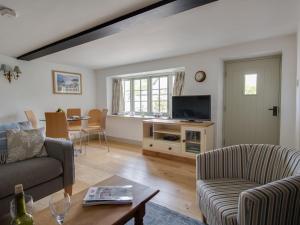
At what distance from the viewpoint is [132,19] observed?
2.06 meters

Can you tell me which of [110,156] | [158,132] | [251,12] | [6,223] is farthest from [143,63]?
[6,223]

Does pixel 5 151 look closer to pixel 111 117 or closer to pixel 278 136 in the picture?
pixel 111 117

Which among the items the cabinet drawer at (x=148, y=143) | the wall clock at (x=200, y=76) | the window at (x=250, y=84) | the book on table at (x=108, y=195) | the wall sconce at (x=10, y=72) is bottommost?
the cabinet drawer at (x=148, y=143)

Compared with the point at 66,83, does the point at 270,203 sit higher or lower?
lower

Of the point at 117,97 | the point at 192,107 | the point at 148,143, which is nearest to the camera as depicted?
the point at 192,107

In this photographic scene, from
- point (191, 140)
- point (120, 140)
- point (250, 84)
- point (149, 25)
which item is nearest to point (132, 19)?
point (149, 25)

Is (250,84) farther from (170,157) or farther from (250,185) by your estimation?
(250,185)

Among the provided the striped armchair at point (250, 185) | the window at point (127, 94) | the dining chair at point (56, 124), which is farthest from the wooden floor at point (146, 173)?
the window at point (127, 94)

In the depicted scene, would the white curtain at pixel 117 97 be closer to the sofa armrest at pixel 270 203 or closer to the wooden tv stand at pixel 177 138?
the wooden tv stand at pixel 177 138

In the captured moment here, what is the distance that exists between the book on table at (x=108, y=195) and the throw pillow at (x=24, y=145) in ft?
3.67

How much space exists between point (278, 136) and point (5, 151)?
3930mm

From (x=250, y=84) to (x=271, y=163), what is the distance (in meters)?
2.14

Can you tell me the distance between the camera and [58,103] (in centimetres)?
455

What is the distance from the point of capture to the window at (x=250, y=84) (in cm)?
330
